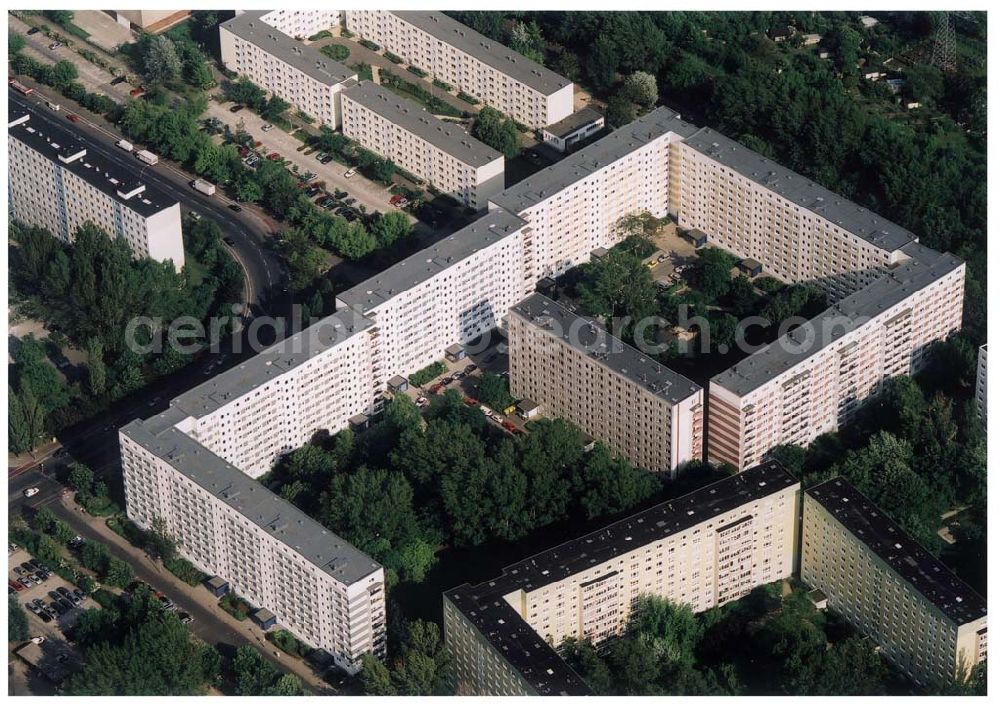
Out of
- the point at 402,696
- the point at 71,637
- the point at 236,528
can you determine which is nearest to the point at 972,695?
the point at 402,696

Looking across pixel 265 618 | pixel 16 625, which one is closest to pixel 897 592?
pixel 265 618

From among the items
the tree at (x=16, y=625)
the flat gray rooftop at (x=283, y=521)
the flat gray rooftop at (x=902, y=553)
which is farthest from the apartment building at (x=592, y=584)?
the tree at (x=16, y=625)

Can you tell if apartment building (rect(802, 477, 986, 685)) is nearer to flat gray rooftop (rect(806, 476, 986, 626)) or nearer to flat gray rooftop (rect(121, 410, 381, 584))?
flat gray rooftop (rect(806, 476, 986, 626))

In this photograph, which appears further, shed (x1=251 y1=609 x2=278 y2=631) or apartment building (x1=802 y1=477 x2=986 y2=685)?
shed (x1=251 y1=609 x2=278 y2=631)

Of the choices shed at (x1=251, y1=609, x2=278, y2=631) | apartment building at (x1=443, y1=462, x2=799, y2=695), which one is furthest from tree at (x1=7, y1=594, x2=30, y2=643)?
apartment building at (x1=443, y1=462, x2=799, y2=695)

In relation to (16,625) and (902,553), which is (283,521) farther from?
(902,553)
